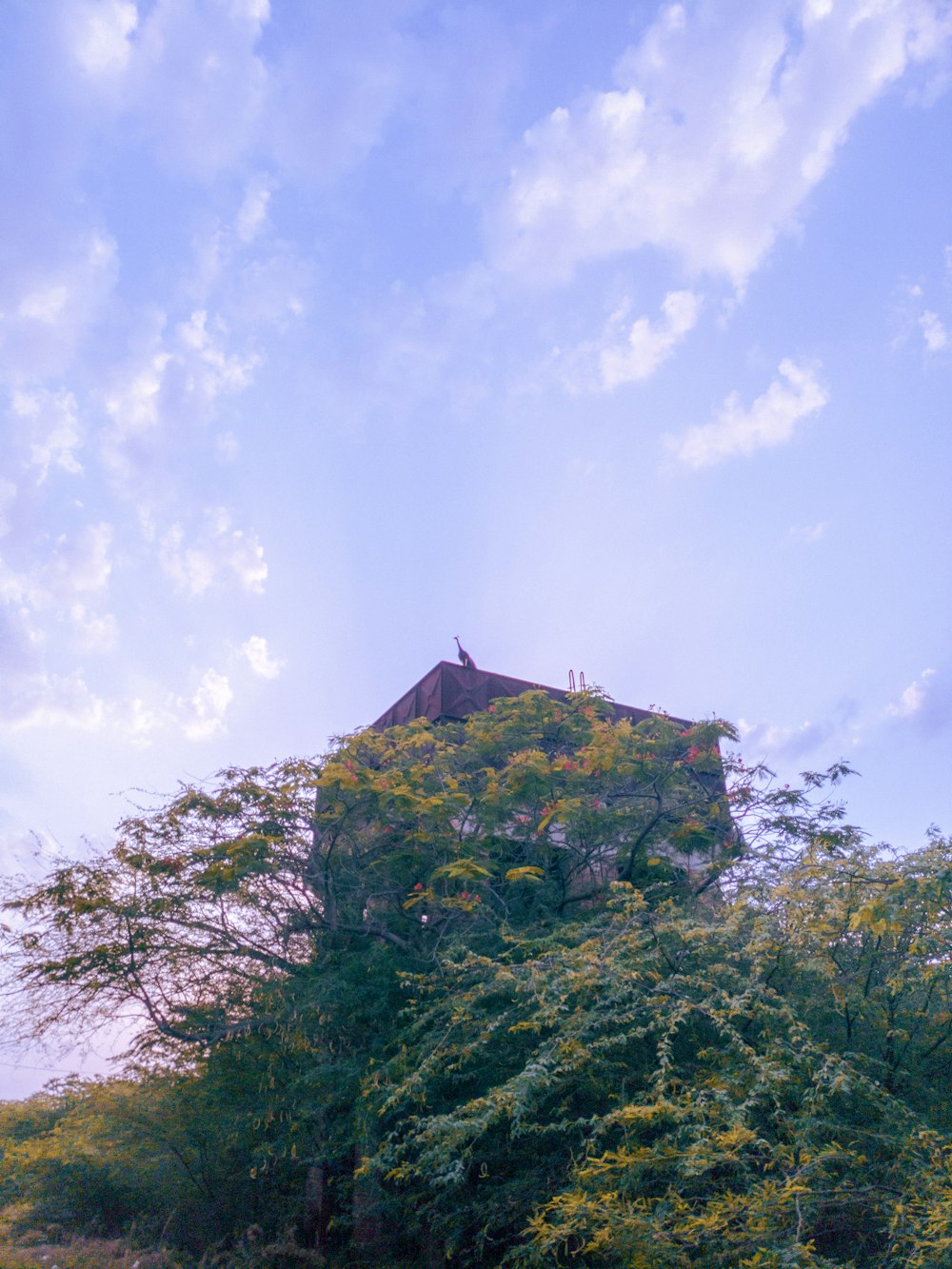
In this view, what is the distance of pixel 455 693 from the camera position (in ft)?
55.2

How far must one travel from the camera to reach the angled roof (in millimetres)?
16609

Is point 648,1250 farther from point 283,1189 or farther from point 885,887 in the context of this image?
point 283,1189

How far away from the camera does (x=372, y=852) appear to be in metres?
12.1

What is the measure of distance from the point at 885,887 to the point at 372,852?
6944mm

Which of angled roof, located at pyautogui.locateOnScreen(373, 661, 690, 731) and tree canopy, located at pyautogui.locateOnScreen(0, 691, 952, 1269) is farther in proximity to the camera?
angled roof, located at pyautogui.locateOnScreen(373, 661, 690, 731)

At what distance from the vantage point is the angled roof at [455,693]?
16.6 metres

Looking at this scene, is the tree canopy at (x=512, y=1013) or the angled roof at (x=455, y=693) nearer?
the tree canopy at (x=512, y=1013)

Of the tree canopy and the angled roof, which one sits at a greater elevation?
the angled roof

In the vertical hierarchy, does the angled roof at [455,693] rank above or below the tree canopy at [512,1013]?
above

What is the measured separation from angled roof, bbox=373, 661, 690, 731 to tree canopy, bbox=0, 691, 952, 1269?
222 cm

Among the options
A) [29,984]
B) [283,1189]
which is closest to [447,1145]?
[29,984]

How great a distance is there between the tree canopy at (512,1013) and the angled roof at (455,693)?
222cm

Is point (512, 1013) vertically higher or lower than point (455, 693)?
lower

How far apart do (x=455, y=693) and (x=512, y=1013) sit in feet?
28.3
